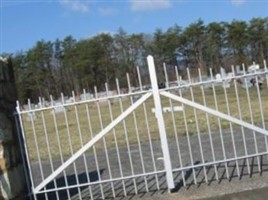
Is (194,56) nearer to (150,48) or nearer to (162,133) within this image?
(150,48)

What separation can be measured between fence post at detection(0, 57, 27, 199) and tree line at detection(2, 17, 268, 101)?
6368 cm

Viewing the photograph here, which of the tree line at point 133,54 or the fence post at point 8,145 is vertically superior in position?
the tree line at point 133,54

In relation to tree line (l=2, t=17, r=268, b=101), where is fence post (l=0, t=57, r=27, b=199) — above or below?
below

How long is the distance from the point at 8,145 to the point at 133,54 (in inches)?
2692

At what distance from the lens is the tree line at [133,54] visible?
247ft

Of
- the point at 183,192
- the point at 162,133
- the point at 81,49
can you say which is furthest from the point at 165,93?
the point at 81,49

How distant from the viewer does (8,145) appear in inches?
294

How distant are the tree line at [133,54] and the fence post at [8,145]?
6368 cm

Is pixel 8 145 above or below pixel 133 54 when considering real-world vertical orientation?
below

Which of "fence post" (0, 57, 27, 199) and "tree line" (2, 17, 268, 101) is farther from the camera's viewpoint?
"tree line" (2, 17, 268, 101)

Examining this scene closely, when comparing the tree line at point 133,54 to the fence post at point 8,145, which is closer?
the fence post at point 8,145

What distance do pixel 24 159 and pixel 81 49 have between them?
74723 mm

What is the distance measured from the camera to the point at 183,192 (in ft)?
24.7

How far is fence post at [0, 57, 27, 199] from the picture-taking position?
7.22m
